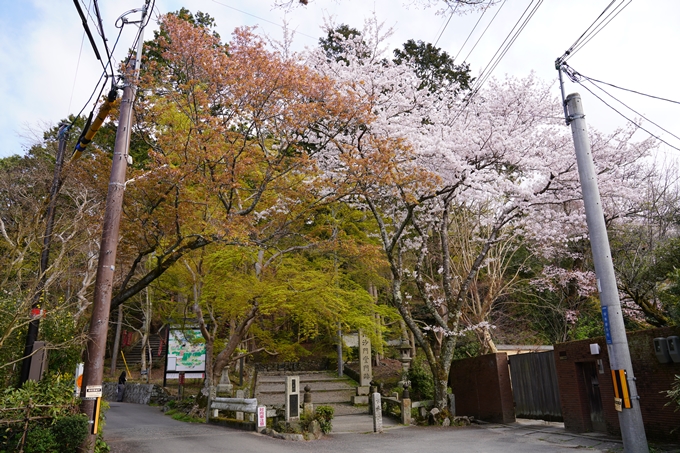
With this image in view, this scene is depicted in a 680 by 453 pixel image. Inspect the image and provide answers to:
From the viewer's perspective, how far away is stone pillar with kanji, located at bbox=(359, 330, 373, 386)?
21.4m

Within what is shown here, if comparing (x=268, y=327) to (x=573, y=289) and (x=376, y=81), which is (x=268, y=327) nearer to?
(x=376, y=81)

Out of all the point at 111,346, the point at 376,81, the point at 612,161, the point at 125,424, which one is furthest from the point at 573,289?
the point at 111,346

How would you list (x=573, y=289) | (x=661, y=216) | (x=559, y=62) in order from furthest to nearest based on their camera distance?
(x=573, y=289) → (x=661, y=216) → (x=559, y=62)

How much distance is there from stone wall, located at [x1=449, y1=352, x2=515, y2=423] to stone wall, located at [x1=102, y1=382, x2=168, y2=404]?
14.0 meters

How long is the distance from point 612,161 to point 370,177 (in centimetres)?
961

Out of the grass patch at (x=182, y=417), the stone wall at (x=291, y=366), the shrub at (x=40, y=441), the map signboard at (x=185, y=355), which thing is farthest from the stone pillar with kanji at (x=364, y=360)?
the shrub at (x=40, y=441)

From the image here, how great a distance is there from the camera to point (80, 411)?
8984 mm

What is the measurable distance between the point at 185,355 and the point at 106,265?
49.9 feet

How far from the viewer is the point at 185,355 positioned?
71.1 feet

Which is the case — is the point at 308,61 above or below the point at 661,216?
above

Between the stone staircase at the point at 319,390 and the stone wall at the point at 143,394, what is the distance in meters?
4.85

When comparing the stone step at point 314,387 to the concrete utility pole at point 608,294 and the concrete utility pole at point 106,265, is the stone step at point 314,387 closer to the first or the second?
the concrete utility pole at point 106,265

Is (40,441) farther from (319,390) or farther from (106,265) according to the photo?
(319,390)

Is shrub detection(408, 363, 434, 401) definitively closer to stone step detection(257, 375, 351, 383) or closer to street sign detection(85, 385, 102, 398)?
stone step detection(257, 375, 351, 383)
